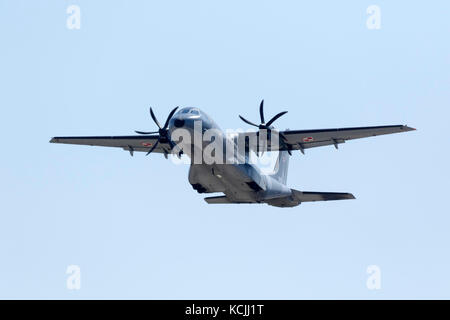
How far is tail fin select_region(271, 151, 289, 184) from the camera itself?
3887 centimetres

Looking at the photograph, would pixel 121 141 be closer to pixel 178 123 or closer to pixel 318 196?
pixel 178 123

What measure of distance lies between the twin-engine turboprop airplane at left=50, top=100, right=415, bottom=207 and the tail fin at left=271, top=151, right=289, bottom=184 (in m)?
0.91

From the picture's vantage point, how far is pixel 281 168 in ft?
131

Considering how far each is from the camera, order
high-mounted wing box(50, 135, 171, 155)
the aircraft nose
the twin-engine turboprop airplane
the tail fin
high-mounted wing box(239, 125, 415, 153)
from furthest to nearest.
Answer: the tail fin < high-mounted wing box(50, 135, 171, 155) < high-mounted wing box(239, 125, 415, 153) < the twin-engine turboprop airplane < the aircraft nose

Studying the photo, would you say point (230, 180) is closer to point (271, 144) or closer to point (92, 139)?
point (271, 144)

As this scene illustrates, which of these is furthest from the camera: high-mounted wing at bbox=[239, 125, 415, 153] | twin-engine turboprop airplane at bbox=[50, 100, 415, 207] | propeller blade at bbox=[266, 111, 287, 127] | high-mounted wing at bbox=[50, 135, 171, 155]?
high-mounted wing at bbox=[50, 135, 171, 155]

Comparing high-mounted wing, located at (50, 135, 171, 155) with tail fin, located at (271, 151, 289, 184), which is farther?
tail fin, located at (271, 151, 289, 184)

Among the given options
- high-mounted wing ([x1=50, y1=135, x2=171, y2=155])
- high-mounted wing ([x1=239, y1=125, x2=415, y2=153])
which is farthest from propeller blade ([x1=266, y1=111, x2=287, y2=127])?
high-mounted wing ([x1=50, y1=135, x2=171, y2=155])

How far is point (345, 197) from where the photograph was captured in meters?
35.3

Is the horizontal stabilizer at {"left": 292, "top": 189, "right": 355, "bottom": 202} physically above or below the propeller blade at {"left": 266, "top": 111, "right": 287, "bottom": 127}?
below

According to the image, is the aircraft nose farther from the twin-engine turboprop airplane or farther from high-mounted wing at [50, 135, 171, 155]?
high-mounted wing at [50, 135, 171, 155]

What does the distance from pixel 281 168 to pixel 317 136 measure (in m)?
6.11

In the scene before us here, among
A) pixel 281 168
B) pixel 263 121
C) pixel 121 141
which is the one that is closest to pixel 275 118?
pixel 263 121

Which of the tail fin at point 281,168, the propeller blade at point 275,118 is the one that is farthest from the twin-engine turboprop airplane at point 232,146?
the tail fin at point 281,168
